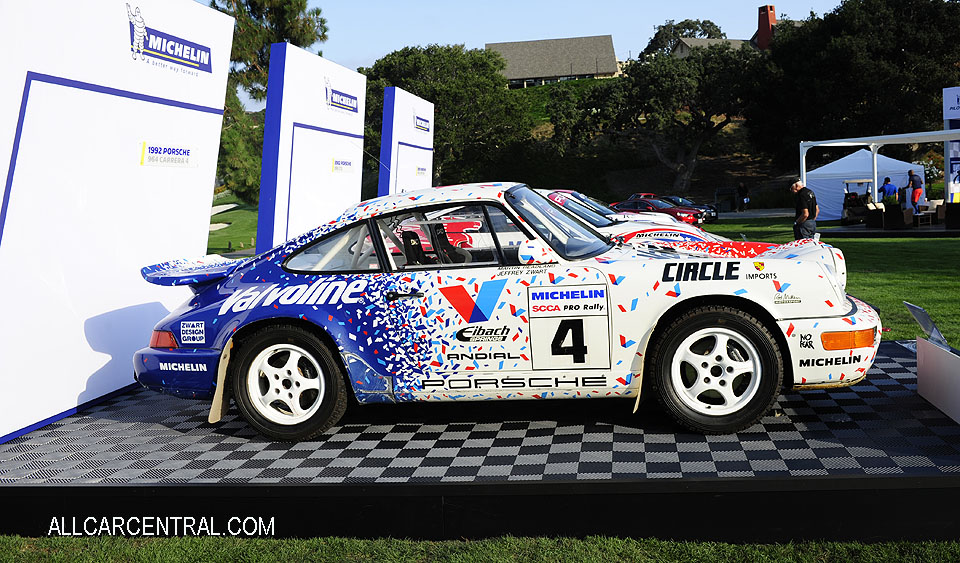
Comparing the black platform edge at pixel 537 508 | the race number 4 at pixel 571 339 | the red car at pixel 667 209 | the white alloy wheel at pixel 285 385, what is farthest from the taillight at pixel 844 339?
the red car at pixel 667 209

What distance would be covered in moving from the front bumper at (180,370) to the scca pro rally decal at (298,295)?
1.06ft

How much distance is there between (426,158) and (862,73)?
116ft

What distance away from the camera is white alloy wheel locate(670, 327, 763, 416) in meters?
4.58

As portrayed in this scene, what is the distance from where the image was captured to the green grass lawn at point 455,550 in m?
3.40

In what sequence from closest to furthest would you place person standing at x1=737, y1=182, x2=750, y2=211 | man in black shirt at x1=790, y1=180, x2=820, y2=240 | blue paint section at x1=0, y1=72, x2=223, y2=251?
blue paint section at x1=0, y1=72, x2=223, y2=251
man in black shirt at x1=790, y1=180, x2=820, y2=240
person standing at x1=737, y1=182, x2=750, y2=211

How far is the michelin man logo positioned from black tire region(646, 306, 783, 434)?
15.9ft

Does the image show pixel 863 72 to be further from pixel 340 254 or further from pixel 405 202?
pixel 340 254

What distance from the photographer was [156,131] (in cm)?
693

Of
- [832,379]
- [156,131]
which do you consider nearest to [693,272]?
[832,379]

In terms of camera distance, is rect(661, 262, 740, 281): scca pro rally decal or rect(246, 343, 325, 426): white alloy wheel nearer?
rect(661, 262, 740, 281): scca pro rally decal

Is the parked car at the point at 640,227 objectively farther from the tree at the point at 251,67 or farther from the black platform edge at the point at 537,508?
the tree at the point at 251,67

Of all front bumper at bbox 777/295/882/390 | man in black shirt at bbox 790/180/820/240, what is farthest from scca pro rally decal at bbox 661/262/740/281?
man in black shirt at bbox 790/180/820/240

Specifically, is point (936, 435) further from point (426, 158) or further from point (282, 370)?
point (426, 158)

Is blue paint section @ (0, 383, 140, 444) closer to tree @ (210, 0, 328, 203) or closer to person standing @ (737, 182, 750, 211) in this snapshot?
tree @ (210, 0, 328, 203)
